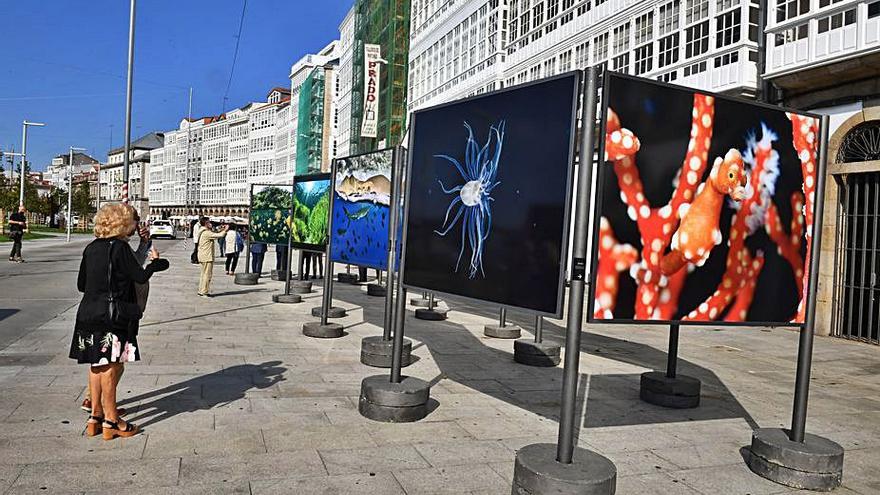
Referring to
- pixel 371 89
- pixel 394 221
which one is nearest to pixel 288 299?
pixel 394 221

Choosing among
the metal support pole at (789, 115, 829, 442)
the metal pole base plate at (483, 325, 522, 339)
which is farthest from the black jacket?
the metal pole base plate at (483, 325, 522, 339)

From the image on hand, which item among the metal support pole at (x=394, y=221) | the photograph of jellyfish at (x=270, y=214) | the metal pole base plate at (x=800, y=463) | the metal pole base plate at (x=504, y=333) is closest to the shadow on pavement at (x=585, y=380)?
the metal pole base plate at (x=504, y=333)

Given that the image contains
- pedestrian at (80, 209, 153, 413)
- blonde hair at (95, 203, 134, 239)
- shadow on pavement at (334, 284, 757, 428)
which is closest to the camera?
blonde hair at (95, 203, 134, 239)

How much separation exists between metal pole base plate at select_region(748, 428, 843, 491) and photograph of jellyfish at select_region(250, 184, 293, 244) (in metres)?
14.4

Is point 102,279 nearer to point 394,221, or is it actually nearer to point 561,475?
point 394,221

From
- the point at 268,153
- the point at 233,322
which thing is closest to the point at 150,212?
the point at 268,153

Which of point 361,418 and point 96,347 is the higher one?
point 96,347

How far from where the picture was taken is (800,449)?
4.86 meters

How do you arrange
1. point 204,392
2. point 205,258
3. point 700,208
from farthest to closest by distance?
1. point 205,258
2. point 204,392
3. point 700,208

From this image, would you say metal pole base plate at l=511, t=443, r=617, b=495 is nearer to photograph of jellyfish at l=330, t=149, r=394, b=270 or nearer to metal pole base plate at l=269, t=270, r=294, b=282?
photograph of jellyfish at l=330, t=149, r=394, b=270

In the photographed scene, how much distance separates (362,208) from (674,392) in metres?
4.71

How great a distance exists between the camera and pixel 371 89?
52.7 meters

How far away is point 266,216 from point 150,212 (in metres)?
135

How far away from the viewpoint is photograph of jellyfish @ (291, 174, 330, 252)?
12406 mm
